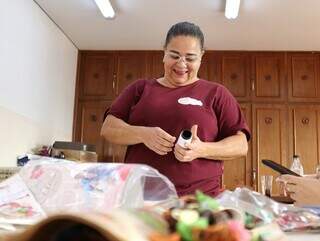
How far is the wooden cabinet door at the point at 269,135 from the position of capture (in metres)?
3.23

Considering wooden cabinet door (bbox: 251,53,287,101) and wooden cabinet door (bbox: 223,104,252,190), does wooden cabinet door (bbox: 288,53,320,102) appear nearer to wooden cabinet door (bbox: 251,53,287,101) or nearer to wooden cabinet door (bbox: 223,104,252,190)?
wooden cabinet door (bbox: 251,53,287,101)

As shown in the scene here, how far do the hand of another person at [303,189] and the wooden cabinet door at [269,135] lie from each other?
237cm

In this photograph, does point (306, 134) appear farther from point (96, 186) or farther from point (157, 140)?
point (96, 186)

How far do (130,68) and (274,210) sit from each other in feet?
9.84

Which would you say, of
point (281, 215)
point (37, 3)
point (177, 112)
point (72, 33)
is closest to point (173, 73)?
point (177, 112)

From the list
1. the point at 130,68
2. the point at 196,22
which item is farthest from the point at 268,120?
the point at 130,68

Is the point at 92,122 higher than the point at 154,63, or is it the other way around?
the point at 154,63

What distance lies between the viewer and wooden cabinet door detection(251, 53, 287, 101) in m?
3.34

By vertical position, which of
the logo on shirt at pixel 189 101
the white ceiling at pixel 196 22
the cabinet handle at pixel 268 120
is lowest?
the logo on shirt at pixel 189 101

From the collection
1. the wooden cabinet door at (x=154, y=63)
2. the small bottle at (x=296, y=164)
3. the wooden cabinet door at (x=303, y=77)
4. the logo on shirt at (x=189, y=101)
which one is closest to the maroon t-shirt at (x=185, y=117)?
the logo on shirt at (x=189, y=101)

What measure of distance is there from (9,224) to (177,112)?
517mm

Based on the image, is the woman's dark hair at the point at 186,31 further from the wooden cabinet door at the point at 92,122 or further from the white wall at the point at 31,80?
the wooden cabinet door at the point at 92,122

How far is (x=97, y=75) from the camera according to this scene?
3484 mm

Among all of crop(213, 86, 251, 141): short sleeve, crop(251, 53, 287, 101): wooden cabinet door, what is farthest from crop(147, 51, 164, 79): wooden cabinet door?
crop(213, 86, 251, 141): short sleeve
